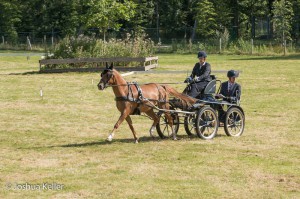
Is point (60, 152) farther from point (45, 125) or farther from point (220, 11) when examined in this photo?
point (220, 11)

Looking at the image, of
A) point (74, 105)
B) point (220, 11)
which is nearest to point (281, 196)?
point (74, 105)

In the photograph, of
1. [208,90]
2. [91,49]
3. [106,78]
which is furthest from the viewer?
[91,49]

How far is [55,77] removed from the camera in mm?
31500

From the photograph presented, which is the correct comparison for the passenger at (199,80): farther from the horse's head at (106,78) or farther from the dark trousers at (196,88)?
the horse's head at (106,78)

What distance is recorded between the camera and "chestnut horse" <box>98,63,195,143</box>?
45.5ft

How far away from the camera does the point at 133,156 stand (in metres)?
12.8

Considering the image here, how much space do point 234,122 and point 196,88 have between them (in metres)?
1.22

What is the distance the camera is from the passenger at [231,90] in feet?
50.3

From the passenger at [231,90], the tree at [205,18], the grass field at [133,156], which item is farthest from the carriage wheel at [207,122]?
the tree at [205,18]

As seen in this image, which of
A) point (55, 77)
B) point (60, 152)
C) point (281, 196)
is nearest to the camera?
point (281, 196)

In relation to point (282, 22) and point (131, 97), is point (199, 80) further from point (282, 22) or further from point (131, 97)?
point (282, 22)

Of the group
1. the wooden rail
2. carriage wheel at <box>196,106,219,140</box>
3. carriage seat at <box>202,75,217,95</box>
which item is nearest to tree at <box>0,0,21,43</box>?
the wooden rail

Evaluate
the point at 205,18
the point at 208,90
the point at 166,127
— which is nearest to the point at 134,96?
the point at 166,127

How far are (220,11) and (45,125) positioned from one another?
57.5m
